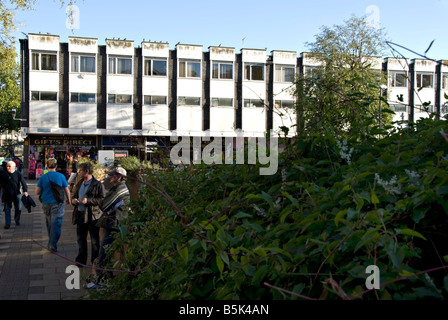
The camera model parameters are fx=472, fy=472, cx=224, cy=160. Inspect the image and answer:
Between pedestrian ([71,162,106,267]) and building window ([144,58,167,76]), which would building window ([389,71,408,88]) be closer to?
pedestrian ([71,162,106,267])

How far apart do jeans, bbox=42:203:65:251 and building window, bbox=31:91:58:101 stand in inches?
1218

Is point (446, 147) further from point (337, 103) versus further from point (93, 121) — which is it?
point (93, 121)

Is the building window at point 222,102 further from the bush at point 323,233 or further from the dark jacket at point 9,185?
the bush at point 323,233

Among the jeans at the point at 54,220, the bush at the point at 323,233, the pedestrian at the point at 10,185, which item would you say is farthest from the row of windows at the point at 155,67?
the bush at the point at 323,233

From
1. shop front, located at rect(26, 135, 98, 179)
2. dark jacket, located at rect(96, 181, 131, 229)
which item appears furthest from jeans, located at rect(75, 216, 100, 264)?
shop front, located at rect(26, 135, 98, 179)

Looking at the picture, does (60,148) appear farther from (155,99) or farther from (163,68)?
(163,68)

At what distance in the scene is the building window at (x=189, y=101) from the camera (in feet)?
131

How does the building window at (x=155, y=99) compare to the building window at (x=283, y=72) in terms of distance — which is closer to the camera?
the building window at (x=155, y=99)

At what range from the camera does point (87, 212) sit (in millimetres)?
7559

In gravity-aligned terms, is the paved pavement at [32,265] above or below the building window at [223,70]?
below

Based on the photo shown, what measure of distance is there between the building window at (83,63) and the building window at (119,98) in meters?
2.50

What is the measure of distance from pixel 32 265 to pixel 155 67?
33.3 metres

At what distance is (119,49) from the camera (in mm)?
38844
